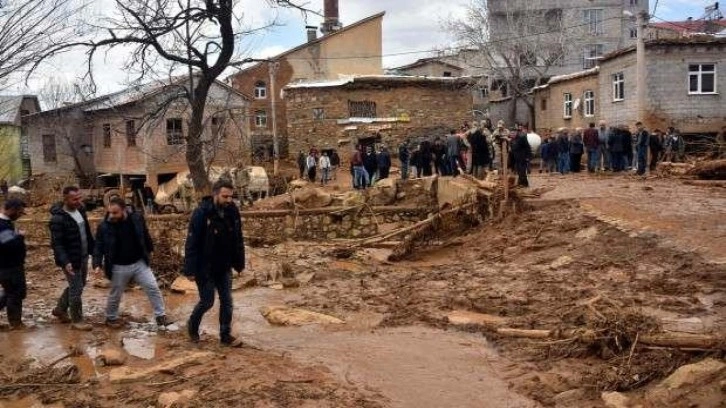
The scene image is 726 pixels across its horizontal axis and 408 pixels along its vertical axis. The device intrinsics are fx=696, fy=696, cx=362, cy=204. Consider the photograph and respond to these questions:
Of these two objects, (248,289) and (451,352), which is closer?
(451,352)

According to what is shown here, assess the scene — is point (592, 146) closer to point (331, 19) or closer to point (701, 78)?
point (701, 78)

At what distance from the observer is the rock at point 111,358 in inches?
251

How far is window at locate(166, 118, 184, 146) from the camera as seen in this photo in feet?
105

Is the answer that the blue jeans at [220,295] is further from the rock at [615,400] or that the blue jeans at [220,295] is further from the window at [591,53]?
the window at [591,53]

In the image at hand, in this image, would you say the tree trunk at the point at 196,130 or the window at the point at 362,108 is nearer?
the tree trunk at the point at 196,130

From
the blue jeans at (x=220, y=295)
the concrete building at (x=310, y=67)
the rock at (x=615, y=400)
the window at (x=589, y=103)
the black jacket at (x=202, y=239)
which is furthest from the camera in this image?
the concrete building at (x=310, y=67)

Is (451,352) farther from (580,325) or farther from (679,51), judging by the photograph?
(679,51)

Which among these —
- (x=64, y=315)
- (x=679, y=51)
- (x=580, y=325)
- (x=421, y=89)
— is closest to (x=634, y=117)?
(x=679, y=51)

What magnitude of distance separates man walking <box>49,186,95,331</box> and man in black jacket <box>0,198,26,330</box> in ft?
1.16

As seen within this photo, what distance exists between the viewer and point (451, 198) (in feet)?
57.5

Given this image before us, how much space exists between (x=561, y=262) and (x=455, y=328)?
362 cm

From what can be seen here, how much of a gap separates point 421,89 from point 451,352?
26.7 meters

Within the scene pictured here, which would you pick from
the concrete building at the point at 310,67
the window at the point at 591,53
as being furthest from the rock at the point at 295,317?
the window at the point at 591,53

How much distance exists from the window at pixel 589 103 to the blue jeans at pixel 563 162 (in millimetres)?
10563
